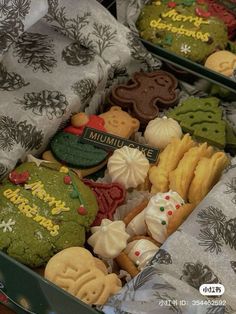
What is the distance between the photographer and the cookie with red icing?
1.23 metres

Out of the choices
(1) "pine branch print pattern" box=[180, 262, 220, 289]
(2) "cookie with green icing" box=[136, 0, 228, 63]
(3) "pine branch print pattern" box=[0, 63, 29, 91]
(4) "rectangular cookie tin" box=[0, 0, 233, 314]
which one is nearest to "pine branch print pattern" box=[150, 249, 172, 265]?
(1) "pine branch print pattern" box=[180, 262, 220, 289]

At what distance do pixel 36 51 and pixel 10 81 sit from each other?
0.11 m

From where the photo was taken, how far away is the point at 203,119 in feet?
4.58

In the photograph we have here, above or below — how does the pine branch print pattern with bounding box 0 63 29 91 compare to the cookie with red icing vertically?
above

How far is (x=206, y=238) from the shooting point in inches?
42.9

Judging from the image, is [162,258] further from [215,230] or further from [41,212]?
[41,212]

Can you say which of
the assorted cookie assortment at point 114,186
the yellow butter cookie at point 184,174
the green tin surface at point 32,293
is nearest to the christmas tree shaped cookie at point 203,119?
the assorted cookie assortment at point 114,186

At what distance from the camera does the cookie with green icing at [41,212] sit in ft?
3.71

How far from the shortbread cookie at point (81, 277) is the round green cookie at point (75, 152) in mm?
245

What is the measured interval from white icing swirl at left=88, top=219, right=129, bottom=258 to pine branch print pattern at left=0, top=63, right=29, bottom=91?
1.19 ft

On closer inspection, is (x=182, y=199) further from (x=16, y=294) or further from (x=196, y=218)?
(x=16, y=294)

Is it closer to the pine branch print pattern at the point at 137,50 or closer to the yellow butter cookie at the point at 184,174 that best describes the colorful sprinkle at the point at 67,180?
the yellow butter cookie at the point at 184,174

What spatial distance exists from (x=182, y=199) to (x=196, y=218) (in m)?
0.10

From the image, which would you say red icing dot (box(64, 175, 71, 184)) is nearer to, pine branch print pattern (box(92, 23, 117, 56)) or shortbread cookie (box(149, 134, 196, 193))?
shortbread cookie (box(149, 134, 196, 193))
